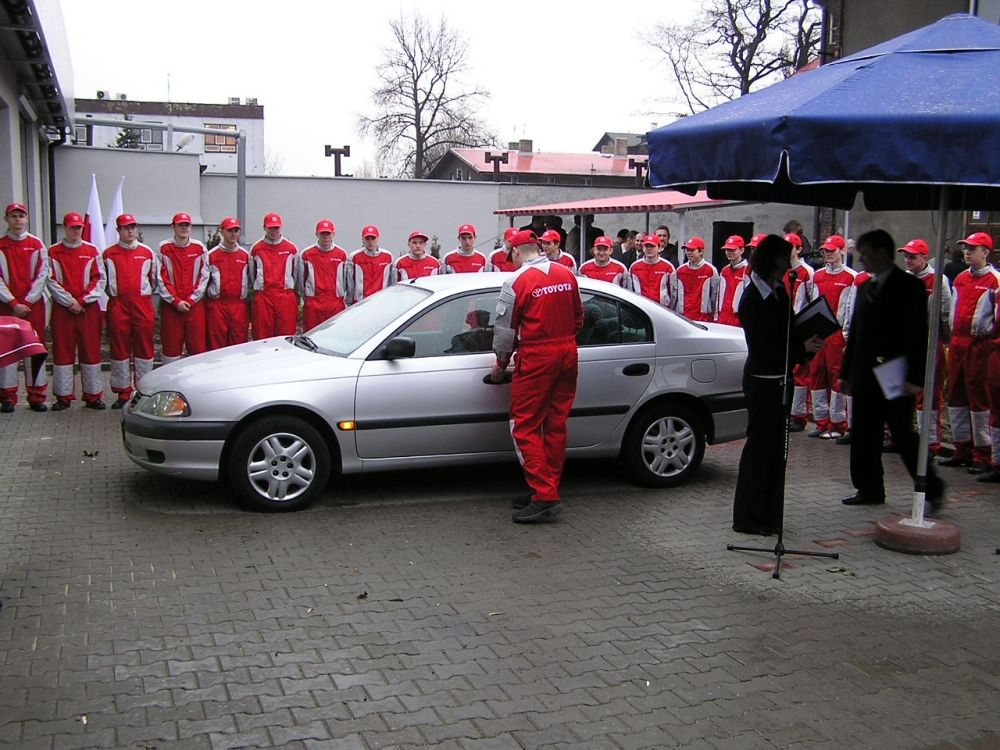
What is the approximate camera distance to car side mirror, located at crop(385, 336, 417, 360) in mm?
6946

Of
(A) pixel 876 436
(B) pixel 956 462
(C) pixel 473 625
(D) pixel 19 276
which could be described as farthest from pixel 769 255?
(D) pixel 19 276

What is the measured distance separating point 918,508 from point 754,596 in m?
1.56

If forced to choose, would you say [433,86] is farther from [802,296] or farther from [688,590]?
[688,590]

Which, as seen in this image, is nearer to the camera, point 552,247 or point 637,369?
point 637,369

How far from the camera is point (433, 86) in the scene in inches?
2472

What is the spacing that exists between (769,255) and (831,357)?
165 inches

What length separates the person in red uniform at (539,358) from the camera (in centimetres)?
666

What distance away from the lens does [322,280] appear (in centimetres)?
1141

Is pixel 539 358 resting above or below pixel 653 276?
below

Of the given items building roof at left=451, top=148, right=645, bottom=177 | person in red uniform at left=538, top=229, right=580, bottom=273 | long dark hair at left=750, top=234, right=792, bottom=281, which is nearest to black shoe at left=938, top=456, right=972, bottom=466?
long dark hair at left=750, top=234, right=792, bottom=281

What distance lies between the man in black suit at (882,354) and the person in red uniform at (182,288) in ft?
22.8

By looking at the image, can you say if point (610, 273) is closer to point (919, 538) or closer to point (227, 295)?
point (227, 295)

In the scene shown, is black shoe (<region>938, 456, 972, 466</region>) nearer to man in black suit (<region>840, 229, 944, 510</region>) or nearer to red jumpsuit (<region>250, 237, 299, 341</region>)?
man in black suit (<region>840, 229, 944, 510</region>)

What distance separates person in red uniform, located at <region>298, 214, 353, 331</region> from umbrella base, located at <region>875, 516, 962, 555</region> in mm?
6858
